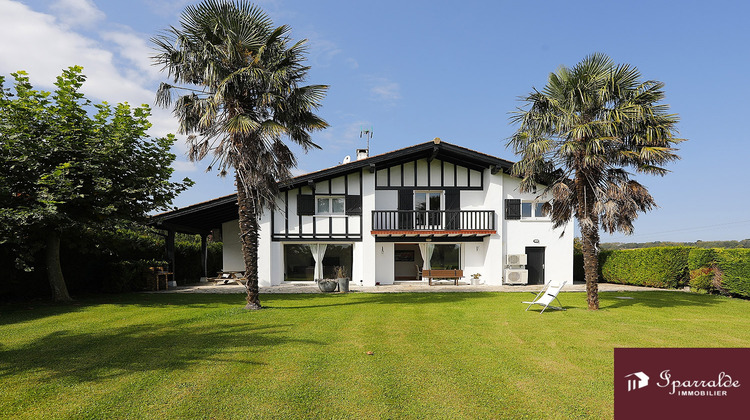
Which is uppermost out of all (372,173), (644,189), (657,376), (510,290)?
(372,173)

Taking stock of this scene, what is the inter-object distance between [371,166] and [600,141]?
9.40 metres

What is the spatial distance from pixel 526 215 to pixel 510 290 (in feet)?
14.3


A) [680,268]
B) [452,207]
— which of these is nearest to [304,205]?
[452,207]

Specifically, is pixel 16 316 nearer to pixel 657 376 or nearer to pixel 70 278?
pixel 70 278

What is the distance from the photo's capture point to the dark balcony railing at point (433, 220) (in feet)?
59.7

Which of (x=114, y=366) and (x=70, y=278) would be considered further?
(x=70, y=278)

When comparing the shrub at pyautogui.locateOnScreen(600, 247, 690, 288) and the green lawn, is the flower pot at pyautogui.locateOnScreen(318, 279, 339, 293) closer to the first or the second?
the green lawn

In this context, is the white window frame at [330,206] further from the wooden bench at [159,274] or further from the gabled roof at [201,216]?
the wooden bench at [159,274]

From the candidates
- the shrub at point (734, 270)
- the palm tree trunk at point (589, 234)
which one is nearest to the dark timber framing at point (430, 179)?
the palm tree trunk at point (589, 234)

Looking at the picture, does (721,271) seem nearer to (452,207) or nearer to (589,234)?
(589,234)

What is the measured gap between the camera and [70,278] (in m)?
13.9

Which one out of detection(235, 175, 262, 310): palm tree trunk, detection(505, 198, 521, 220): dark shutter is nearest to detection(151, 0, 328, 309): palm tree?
detection(235, 175, 262, 310): palm tree trunk

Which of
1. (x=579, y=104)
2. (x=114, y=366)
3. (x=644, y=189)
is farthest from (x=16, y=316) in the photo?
(x=644, y=189)

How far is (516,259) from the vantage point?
18203 millimetres
